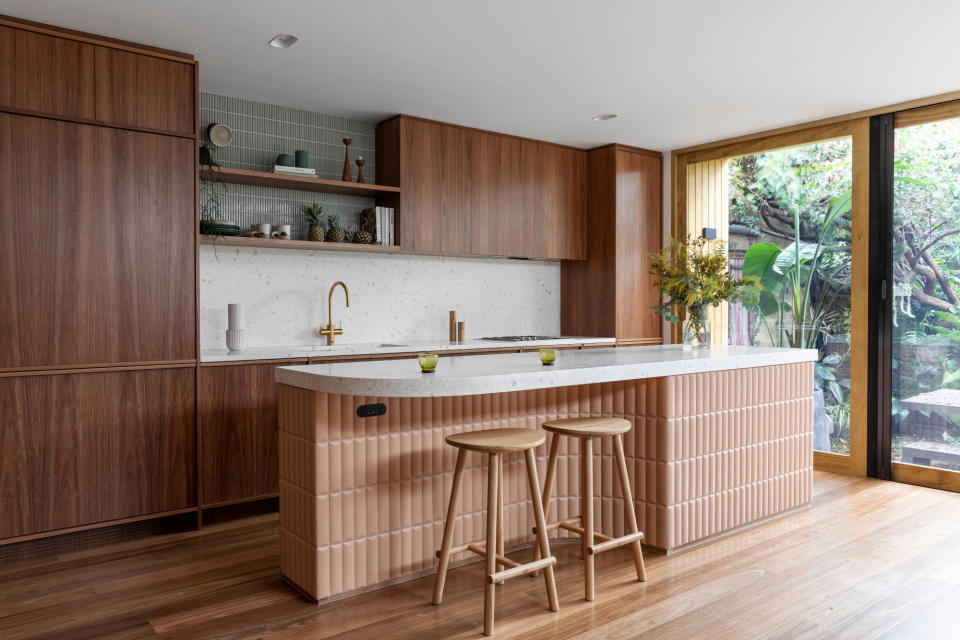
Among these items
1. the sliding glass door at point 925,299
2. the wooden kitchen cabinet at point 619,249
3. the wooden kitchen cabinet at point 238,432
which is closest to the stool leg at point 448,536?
the wooden kitchen cabinet at point 238,432

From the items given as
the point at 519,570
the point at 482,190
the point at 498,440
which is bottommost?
the point at 519,570

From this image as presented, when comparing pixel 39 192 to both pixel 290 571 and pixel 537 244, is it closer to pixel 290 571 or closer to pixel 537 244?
pixel 290 571

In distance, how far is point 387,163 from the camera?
4.76 metres

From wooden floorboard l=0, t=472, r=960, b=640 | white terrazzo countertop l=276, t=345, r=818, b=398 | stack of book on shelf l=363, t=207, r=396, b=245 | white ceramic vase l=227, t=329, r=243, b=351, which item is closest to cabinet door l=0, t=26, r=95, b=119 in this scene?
white ceramic vase l=227, t=329, r=243, b=351

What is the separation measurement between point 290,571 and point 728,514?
211cm

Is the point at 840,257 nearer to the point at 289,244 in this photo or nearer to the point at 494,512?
the point at 494,512

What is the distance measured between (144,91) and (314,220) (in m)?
1.34

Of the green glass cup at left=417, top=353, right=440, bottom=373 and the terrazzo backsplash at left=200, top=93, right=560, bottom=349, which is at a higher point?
the terrazzo backsplash at left=200, top=93, right=560, bottom=349

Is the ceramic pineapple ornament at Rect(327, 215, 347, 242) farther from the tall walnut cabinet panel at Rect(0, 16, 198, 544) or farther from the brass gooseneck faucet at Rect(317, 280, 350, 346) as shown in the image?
the tall walnut cabinet panel at Rect(0, 16, 198, 544)

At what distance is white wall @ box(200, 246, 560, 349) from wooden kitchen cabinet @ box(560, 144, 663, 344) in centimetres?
34

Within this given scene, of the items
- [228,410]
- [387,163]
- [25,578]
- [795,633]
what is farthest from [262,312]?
[795,633]

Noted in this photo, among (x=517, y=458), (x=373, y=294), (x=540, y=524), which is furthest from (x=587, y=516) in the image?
(x=373, y=294)

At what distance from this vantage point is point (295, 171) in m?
4.27

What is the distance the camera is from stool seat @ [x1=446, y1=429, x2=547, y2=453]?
2.41 m
